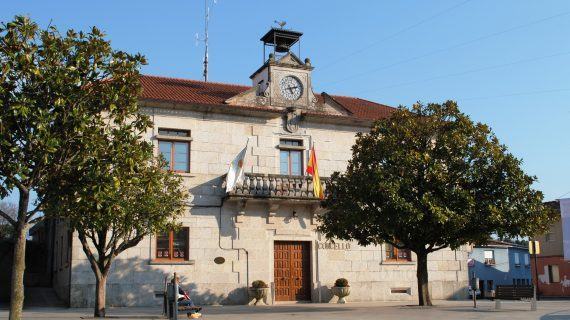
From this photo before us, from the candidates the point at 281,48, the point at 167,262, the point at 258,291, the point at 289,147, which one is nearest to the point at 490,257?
the point at 281,48

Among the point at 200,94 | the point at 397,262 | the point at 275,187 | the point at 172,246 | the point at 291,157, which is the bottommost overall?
the point at 397,262

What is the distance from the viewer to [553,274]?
47.1 meters

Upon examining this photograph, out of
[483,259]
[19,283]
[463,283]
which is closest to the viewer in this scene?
[19,283]

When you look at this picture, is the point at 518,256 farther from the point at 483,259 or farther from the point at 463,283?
the point at 463,283

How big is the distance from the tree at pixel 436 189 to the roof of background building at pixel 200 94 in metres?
5.68

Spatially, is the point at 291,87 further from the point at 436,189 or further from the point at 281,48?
the point at 436,189

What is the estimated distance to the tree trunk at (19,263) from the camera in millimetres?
12227

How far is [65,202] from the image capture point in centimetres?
1332

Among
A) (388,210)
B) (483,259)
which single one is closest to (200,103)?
(388,210)

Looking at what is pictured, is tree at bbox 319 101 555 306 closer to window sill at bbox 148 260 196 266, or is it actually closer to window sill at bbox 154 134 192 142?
window sill at bbox 148 260 196 266

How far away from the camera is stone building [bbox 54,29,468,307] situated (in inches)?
1016

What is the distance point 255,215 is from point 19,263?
50.5ft

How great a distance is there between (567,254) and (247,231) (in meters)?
24.6

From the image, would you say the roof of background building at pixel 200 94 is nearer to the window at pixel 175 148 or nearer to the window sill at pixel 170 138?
the window at pixel 175 148
